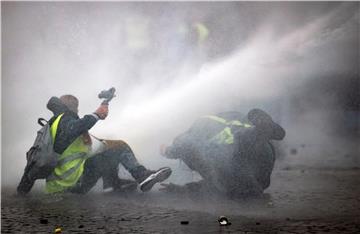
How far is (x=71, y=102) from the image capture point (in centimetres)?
907

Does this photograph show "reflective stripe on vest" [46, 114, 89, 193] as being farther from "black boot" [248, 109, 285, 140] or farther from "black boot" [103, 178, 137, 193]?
"black boot" [248, 109, 285, 140]

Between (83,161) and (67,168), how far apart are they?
278 millimetres

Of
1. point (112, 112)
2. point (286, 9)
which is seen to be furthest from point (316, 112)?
point (112, 112)

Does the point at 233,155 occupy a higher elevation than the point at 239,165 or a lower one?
higher

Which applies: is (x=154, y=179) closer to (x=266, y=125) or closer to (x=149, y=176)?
(x=149, y=176)

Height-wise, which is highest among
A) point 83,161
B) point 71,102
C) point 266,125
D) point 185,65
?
point 185,65

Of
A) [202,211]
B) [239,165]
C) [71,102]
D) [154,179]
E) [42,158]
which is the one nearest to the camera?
[202,211]

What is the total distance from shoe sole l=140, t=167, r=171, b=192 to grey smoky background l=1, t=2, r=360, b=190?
2.76 ft

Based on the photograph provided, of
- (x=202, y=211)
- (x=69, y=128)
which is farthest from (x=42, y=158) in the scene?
(x=202, y=211)

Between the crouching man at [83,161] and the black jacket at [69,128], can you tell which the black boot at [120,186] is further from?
the black jacket at [69,128]

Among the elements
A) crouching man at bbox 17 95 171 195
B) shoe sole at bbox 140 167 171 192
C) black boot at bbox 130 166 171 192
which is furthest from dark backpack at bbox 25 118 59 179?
shoe sole at bbox 140 167 171 192

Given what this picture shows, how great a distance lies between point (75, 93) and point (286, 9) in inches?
159

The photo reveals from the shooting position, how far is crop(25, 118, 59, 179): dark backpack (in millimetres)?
8555

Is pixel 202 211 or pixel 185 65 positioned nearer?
pixel 202 211
